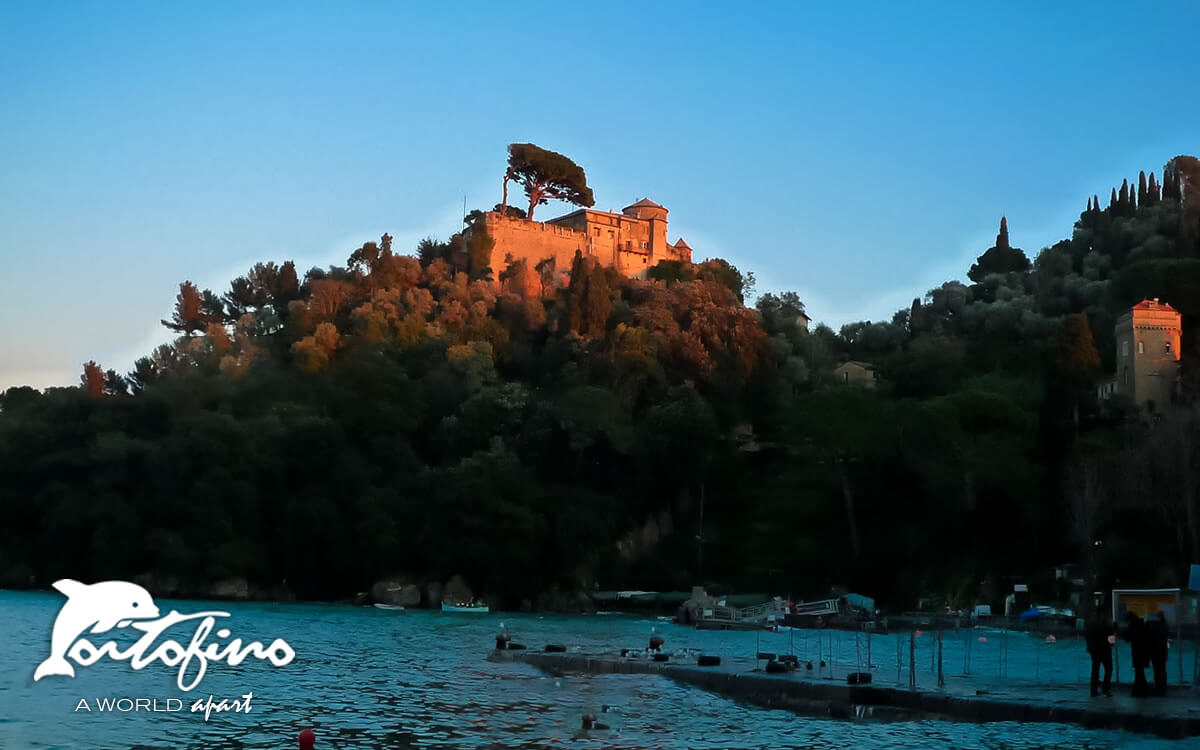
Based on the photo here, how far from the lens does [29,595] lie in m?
64.8

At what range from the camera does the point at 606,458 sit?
73562mm

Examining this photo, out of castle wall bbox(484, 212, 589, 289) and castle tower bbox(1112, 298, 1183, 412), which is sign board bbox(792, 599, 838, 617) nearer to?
castle tower bbox(1112, 298, 1183, 412)

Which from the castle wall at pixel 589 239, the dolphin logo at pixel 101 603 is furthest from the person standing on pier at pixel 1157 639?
the castle wall at pixel 589 239

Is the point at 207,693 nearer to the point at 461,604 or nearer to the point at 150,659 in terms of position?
the point at 150,659

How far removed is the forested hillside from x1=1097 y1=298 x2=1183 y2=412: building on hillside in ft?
4.73

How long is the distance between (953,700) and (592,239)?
83.9m

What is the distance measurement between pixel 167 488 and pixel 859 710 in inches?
2130

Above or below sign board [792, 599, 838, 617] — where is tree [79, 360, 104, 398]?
above

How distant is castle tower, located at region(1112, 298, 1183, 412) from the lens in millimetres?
68750

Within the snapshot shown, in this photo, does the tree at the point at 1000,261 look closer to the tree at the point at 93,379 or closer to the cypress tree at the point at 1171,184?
the cypress tree at the point at 1171,184

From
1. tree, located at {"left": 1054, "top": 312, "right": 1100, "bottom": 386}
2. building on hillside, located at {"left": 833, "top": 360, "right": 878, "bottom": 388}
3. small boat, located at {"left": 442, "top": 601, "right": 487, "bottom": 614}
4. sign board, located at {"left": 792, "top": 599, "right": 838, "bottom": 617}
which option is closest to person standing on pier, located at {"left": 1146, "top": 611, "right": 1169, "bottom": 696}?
sign board, located at {"left": 792, "top": 599, "right": 838, "bottom": 617}

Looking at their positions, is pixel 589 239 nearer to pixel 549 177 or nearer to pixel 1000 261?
pixel 549 177

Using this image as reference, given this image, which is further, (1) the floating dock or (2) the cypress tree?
(2) the cypress tree

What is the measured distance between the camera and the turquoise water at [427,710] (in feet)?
67.3
